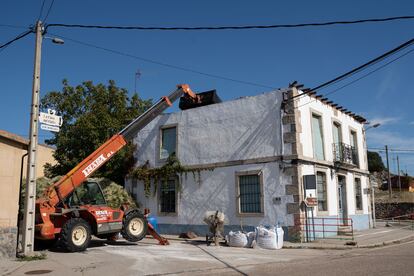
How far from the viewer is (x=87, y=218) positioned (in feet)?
46.3

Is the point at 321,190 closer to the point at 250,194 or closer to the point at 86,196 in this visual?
the point at 250,194

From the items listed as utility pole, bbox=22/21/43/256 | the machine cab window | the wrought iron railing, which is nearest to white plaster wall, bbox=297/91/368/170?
the wrought iron railing

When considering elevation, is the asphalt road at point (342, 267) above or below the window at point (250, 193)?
below

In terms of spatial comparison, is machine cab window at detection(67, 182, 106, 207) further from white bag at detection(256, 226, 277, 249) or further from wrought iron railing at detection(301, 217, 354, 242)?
wrought iron railing at detection(301, 217, 354, 242)

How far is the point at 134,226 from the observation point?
15.2 meters

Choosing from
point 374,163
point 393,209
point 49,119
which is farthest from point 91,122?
point 374,163

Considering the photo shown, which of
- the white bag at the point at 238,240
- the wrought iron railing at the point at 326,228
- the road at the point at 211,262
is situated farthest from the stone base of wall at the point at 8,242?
the wrought iron railing at the point at 326,228

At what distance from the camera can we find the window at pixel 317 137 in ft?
62.7

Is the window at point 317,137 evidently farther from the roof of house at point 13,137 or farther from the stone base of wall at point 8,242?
the stone base of wall at point 8,242

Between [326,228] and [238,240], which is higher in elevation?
[326,228]

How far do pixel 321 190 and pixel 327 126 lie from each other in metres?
3.21

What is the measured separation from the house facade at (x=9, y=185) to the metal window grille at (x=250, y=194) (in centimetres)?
959

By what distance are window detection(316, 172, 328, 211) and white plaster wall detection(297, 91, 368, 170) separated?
1013 mm

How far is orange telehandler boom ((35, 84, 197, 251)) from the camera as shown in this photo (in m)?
12.9
